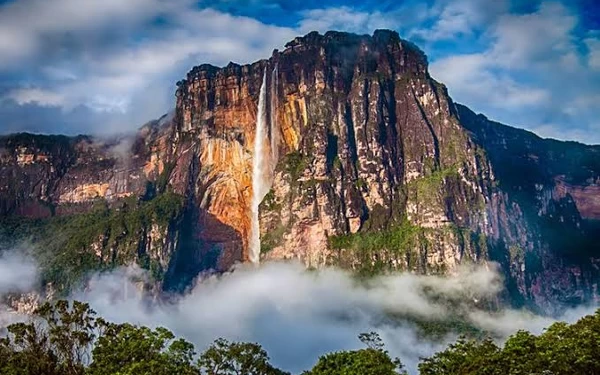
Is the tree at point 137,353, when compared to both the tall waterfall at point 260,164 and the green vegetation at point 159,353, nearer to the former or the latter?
the green vegetation at point 159,353

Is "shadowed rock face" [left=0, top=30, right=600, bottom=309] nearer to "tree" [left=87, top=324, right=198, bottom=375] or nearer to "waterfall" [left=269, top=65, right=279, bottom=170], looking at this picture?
"waterfall" [left=269, top=65, right=279, bottom=170]

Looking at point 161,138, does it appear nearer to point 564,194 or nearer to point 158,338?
point 564,194

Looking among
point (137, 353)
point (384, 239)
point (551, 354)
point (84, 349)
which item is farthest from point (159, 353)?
point (384, 239)

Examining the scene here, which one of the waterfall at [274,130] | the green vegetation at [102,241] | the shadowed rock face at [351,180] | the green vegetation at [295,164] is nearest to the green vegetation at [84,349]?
the shadowed rock face at [351,180]

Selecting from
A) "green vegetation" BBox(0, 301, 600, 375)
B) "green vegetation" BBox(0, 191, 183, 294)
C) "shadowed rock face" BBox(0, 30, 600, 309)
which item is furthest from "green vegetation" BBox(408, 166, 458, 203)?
"green vegetation" BBox(0, 301, 600, 375)

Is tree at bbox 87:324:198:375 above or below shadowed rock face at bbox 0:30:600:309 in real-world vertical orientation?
below

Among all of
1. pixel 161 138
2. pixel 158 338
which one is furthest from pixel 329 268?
pixel 158 338

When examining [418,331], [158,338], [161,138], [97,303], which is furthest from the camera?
[161,138]
